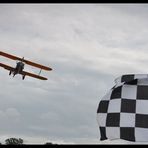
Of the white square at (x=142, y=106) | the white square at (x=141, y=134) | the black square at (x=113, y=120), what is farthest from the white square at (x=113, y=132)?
the white square at (x=142, y=106)

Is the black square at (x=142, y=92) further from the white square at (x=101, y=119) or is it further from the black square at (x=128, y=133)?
the white square at (x=101, y=119)

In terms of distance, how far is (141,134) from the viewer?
23.3ft

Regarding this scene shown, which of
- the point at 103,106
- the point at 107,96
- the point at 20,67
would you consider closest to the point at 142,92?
the point at 107,96

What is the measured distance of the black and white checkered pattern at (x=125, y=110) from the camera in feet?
24.2

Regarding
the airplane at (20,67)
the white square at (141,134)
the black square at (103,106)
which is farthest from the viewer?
the airplane at (20,67)

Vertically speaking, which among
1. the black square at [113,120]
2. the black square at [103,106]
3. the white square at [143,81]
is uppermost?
the white square at [143,81]

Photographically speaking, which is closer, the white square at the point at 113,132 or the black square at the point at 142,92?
the white square at the point at 113,132

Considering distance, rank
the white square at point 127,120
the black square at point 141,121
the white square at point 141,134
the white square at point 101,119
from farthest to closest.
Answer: the white square at point 101,119 < the white square at point 127,120 < the black square at point 141,121 < the white square at point 141,134

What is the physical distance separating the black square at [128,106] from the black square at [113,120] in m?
0.24

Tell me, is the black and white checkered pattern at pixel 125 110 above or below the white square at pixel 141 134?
above

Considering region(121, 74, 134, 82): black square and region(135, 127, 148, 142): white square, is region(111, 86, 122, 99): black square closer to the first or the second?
region(121, 74, 134, 82): black square

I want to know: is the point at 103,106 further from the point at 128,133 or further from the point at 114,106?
the point at 128,133

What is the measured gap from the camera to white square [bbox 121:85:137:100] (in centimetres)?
778

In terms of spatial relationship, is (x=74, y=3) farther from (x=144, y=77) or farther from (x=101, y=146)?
(x=144, y=77)
